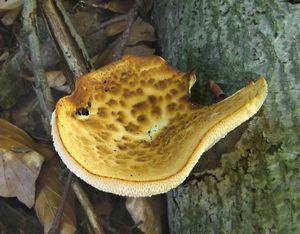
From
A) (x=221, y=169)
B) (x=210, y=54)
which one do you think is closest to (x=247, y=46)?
(x=210, y=54)

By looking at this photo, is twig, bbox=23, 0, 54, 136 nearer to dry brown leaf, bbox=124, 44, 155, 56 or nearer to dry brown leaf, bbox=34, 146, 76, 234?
dry brown leaf, bbox=34, 146, 76, 234

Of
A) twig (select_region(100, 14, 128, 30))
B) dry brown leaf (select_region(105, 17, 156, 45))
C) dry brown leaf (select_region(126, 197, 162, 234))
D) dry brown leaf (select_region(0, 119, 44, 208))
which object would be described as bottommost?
dry brown leaf (select_region(126, 197, 162, 234))

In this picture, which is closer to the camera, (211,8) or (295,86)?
(295,86)

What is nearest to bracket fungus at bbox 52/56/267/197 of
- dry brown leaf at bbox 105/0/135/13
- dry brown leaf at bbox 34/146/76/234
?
dry brown leaf at bbox 34/146/76/234

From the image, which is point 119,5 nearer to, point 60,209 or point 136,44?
point 136,44

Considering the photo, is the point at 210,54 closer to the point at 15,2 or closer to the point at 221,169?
the point at 221,169
